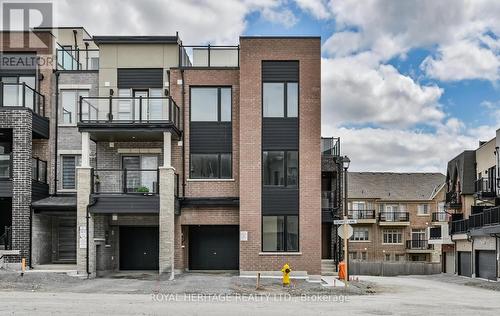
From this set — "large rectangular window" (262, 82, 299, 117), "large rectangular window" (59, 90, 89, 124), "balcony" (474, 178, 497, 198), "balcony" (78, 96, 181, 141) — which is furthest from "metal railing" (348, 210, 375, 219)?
"large rectangular window" (59, 90, 89, 124)

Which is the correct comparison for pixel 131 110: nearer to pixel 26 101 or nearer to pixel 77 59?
pixel 26 101

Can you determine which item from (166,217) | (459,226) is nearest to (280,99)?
(166,217)

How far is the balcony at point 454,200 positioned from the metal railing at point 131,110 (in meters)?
27.4

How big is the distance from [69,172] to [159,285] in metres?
9.82

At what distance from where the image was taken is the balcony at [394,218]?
70875 millimetres

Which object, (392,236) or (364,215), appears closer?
(364,215)

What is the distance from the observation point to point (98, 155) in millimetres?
32406

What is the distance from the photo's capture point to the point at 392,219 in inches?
2813

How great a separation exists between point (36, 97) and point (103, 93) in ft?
10.8

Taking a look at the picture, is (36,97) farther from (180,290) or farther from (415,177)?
(415,177)

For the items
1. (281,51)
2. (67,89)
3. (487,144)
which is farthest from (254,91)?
(487,144)

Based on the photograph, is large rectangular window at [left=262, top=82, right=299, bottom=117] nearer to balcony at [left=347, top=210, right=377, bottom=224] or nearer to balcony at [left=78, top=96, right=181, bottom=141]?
balcony at [left=78, top=96, right=181, bottom=141]

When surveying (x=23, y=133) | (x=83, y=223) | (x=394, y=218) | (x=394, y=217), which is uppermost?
(x=23, y=133)

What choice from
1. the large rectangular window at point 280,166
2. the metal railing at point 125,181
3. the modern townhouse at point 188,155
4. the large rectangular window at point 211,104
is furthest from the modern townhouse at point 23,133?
the large rectangular window at point 280,166
